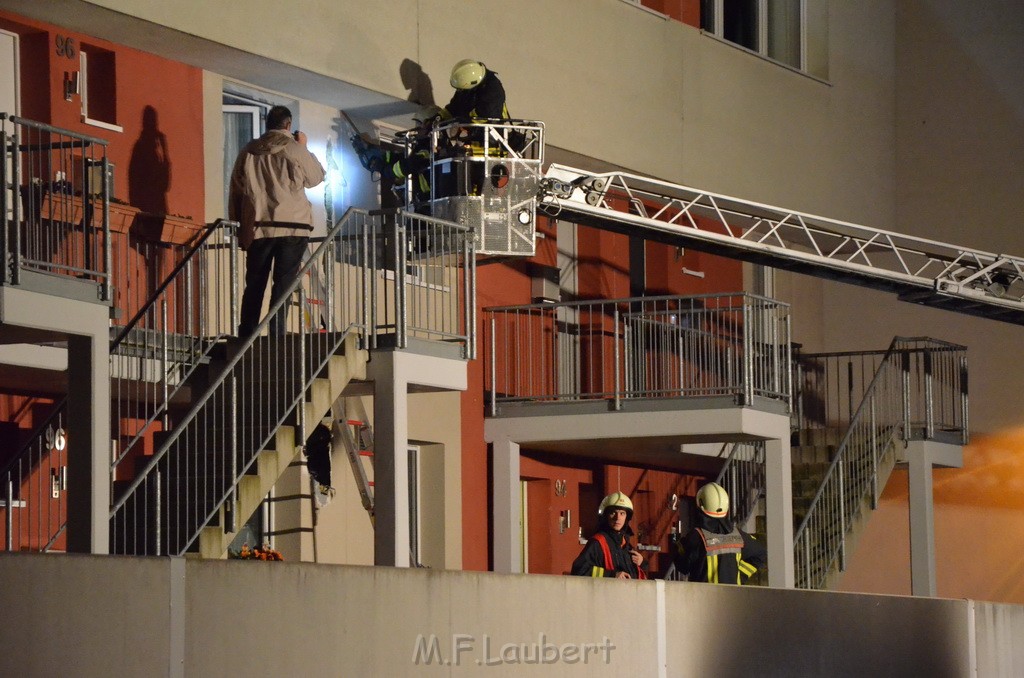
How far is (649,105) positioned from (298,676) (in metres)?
13.7

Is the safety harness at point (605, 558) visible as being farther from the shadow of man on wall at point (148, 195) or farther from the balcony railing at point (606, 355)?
the balcony railing at point (606, 355)

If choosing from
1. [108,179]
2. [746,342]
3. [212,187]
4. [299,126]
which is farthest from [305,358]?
[746,342]

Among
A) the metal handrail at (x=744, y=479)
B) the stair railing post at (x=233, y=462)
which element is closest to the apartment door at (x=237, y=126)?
the stair railing post at (x=233, y=462)

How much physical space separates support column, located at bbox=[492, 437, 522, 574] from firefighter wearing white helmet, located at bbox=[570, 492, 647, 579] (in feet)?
17.4

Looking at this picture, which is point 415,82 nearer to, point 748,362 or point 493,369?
point 493,369

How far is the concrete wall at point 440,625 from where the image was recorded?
7281 mm

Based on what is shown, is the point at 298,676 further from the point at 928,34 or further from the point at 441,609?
the point at 928,34

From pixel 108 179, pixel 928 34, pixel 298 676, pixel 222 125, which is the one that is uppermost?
pixel 928 34

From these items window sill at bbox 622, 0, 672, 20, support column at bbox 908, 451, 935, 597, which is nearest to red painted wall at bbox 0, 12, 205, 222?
window sill at bbox 622, 0, 672, 20

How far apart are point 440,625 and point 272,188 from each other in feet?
17.3

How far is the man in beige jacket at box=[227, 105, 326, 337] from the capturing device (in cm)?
1355

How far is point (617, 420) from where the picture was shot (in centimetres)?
1905

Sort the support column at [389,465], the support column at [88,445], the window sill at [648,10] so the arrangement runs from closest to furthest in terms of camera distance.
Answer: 1. the support column at [88,445]
2. the support column at [389,465]
3. the window sill at [648,10]

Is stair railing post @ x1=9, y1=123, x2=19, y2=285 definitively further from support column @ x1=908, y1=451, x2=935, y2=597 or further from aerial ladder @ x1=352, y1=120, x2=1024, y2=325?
support column @ x1=908, y1=451, x2=935, y2=597
